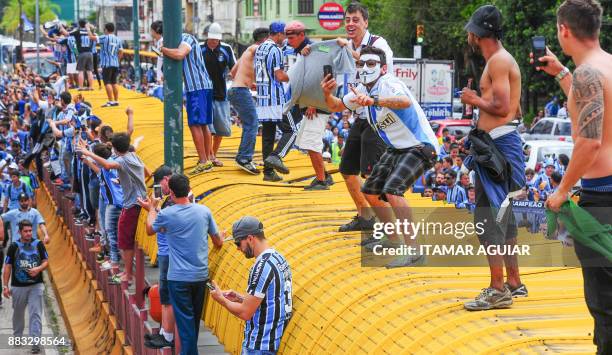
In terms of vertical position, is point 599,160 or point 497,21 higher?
point 497,21

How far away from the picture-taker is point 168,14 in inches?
390

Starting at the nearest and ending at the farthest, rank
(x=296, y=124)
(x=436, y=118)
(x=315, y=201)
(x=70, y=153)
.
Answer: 1. (x=315, y=201)
2. (x=296, y=124)
3. (x=70, y=153)
4. (x=436, y=118)

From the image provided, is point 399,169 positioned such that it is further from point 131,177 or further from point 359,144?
point 131,177

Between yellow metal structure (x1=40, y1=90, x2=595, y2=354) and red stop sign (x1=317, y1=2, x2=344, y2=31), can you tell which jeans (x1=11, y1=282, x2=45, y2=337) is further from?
red stop sign (x1=317, y1=2, x2=344, y2=31)

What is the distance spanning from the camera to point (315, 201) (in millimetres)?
10555

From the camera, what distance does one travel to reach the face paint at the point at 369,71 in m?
8.16

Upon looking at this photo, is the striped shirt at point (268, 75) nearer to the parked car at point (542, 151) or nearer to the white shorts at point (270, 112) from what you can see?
the white shorts at point (270, 112)

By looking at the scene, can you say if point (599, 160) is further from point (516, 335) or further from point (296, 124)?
point (296, 124)

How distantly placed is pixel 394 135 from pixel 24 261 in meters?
9.36

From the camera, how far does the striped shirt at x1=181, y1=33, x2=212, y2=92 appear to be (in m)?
12.5

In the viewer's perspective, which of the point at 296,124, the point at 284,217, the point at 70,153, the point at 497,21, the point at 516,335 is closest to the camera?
the point at 516,335

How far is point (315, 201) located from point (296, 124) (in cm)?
213

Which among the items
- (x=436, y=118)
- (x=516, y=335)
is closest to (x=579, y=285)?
(x=516, y=335)

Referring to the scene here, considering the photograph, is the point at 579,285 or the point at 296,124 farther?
the point at 296,124
